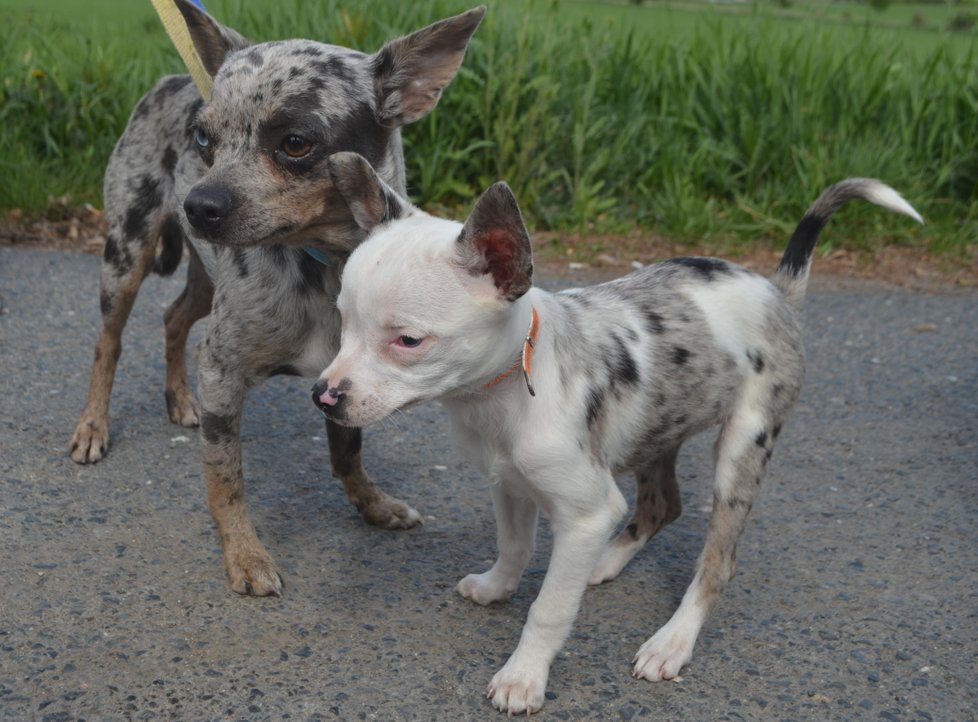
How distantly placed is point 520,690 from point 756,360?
1.22m

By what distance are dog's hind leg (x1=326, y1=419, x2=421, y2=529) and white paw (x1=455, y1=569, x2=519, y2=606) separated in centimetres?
55

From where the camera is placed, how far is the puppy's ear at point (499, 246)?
2740 mm

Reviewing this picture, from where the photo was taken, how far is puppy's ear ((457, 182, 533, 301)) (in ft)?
8.99

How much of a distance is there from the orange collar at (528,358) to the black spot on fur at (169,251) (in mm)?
2446

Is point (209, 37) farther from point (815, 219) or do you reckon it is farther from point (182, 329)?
point (815, 219)

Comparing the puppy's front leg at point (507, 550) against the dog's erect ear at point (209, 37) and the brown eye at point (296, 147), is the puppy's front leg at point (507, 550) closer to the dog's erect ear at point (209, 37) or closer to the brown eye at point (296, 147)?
the brown eye at point (296, 147)

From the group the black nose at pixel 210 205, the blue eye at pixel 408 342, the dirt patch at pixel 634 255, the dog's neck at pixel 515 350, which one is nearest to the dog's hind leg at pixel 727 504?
the dog's neck at pixel 515 350

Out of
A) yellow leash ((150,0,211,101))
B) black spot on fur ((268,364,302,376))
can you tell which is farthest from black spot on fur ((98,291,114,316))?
black spot on fur ((268,364,302,376))

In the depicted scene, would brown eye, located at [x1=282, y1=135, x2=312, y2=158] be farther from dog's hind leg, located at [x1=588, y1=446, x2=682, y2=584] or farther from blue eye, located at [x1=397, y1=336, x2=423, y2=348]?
dog's hind leg, located at [x1=588, y1=446, x2=682, y2=584]

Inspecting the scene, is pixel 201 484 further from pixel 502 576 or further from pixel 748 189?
pixel 748 189

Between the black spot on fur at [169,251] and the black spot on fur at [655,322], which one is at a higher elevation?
the black spot on fur at [655,322]

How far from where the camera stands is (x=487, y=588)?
371 centimetres

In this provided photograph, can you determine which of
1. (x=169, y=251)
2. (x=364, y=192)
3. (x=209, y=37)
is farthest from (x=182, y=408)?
(x=364, y=192)

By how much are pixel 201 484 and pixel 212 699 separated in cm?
145
